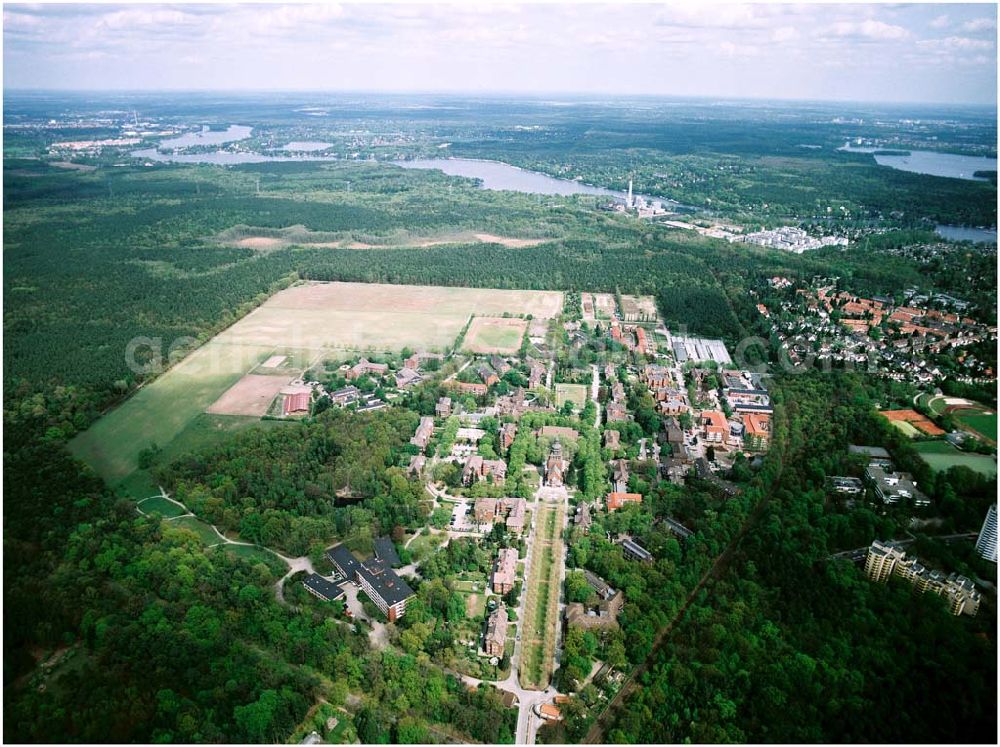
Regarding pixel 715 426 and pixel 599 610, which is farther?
pixel 715 426

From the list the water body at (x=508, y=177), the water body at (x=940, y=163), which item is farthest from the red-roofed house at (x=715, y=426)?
the water body at (x=940, y=163)

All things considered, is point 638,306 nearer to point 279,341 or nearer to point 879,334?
point 879,334

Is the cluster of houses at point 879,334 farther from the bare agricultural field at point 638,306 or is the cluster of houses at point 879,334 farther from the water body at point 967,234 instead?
the water body at point 967,234

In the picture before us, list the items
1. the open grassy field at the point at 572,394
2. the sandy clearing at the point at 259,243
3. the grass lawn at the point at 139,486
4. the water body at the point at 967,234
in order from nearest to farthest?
the grass lawn at the point at 139,486, the open grassy field at the point at 572,394, the water body at the point at 967,234, the sandy clearing at the point at 259,243

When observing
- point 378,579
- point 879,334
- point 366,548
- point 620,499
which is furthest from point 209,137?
point 378,579

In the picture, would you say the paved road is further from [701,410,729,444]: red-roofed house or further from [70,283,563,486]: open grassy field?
[70,283,563,486]: open grassy field

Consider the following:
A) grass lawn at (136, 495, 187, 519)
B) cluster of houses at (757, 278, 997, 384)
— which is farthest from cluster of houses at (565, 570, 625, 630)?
cluster of houses at (757, 278, 997, 384)

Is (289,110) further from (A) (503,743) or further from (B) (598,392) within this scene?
(A) (503,743)
